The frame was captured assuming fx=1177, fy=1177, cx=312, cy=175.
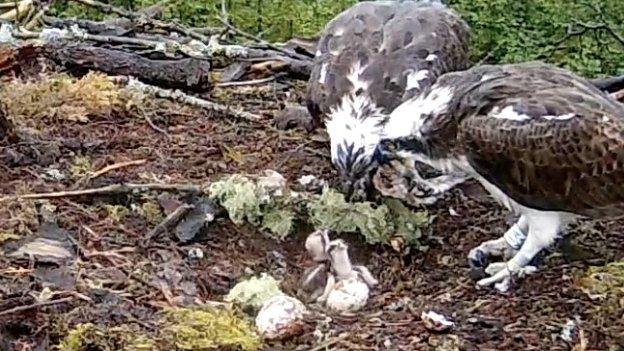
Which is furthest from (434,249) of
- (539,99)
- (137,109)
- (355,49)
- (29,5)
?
(29,5)

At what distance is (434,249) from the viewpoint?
4695 mm

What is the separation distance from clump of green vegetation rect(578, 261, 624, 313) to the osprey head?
96cm

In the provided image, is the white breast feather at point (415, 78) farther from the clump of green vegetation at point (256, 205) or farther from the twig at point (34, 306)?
the twig at point (34, 306)

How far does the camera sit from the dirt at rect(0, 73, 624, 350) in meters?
3.90

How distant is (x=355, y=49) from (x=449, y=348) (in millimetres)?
1911

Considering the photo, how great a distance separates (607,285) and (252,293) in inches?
50.2

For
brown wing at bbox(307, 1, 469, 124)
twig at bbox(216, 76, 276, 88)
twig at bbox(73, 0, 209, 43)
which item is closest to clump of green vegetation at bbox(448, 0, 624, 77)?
twig at bbox(216, 76, 276, 88)

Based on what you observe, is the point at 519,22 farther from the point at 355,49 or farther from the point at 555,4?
the point at 355,49

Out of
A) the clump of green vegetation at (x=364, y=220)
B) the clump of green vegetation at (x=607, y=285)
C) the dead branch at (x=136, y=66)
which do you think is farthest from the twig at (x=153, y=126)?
the clump of green vegetation at (x=607, y=285)

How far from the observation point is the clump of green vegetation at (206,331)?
147 inches

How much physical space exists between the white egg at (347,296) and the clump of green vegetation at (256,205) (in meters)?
0.53

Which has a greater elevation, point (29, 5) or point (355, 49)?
point (355, 49)

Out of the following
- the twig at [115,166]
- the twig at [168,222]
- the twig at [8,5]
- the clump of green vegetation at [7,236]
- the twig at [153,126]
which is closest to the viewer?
the clump of green vegetation at [7,236]

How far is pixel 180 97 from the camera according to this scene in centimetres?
614
